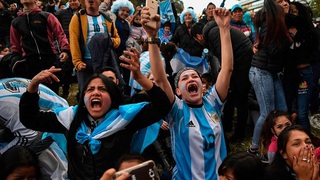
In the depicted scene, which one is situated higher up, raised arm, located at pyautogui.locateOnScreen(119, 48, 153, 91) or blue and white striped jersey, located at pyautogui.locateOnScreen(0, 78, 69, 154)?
raised arm, located at pyautogui.locateOnScreen(119, 48, 153, 91)

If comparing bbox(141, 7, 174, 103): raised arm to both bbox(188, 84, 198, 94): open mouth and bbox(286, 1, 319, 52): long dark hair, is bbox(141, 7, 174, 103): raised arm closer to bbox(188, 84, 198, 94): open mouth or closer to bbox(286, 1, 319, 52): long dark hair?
bbox(188, 84, 198, 94): open mouth

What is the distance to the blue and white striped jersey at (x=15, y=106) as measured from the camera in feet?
9.55

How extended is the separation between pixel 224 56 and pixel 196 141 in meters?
0.73

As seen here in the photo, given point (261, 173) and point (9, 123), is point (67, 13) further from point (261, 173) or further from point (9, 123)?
point (261, 173)

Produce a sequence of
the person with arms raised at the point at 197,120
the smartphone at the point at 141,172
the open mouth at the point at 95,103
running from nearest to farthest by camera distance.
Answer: the smartphone at the point at 141,172
the open mouth at the point at 95,103
the person with arms raised at the point at 197,120

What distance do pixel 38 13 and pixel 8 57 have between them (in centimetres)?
77

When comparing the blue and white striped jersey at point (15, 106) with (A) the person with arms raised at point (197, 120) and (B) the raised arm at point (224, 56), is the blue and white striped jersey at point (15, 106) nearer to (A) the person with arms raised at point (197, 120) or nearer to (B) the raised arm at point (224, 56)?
(A) the person with arms raised at point (197, 120)

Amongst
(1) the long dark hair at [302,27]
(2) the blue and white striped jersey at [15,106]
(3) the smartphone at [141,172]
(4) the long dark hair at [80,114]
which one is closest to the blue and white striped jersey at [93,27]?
(2) the blue and white striped jersey at [15,106]

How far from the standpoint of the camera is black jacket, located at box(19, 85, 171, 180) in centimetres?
244

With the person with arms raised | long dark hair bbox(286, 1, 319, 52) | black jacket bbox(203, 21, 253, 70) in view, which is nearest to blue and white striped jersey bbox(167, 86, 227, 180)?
the person with arms raised

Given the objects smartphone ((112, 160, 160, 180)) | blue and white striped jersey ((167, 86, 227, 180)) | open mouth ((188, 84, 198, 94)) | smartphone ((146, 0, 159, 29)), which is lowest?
blue and white striped jersey ((167, 86, 227, 180))

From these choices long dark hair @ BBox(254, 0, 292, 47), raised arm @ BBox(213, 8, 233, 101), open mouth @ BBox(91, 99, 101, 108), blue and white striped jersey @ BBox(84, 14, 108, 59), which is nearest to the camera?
open mouth @ BBox(91, 99, 101, 108)

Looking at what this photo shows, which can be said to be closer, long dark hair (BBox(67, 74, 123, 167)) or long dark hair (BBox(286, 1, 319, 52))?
long dark hair (BBox(67, 74, 123, 167))

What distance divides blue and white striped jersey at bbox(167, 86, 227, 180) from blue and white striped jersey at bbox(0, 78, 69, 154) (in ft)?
3.58
